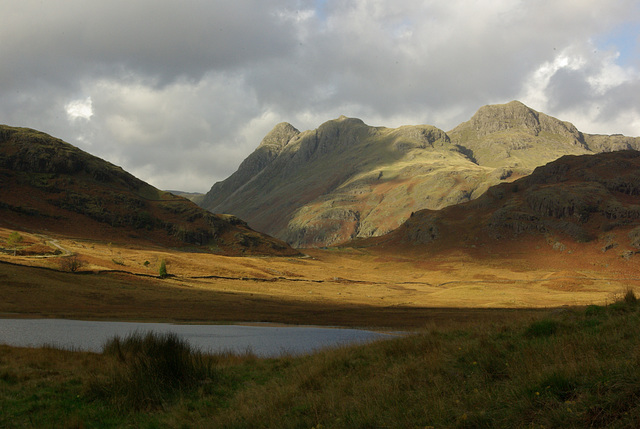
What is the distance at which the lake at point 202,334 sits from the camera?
81.1 feet

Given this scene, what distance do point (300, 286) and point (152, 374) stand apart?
59809 millimetres

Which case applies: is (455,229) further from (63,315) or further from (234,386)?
(234,386)

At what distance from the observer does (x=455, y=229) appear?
127875 millimetres

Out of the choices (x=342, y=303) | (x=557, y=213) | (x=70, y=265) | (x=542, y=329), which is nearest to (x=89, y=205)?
(x=70, y=265)

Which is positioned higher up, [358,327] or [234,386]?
[234,386]

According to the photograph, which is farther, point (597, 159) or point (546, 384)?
point (597, 159)

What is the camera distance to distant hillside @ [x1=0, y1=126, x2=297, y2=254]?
10156cm

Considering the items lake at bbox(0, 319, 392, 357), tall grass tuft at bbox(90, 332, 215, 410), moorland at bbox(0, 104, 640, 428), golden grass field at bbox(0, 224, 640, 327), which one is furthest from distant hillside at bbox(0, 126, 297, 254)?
tall grass tuft at bbox(90, 332, 215, 410)

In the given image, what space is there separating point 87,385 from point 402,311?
37.3 m

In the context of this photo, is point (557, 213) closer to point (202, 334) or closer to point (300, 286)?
point (300, 286)

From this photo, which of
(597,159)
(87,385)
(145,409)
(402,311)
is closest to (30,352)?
(87,385)

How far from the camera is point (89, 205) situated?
111 metres

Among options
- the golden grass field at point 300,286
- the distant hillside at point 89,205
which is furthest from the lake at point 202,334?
the distant hillside at point 89,205

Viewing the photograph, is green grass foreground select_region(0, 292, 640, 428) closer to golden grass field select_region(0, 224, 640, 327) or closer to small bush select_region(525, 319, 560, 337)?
small bush select_region(525, 319, 560, 337)
